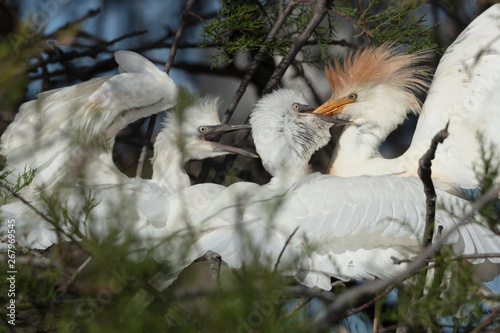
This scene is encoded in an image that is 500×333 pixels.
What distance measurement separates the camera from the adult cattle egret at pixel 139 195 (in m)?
0.79

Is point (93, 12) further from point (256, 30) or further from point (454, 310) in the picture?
point (454, 310)

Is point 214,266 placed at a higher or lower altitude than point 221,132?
higher

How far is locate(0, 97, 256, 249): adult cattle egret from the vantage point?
791 millimetres

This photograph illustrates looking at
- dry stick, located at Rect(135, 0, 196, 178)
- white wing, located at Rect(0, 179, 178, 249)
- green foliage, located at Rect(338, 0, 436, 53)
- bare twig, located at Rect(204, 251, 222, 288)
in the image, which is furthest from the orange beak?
bare twig, located at Rect(204, 251, 222, 288)

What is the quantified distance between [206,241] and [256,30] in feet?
2.86

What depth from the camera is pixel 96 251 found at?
74 cm

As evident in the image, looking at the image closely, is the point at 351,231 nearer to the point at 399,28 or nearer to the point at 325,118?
the point at 325,118

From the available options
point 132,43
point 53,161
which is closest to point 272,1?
point 132,43

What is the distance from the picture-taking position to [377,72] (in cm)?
209

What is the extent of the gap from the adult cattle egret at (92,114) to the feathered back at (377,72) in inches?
25.3

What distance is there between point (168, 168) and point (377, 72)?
0.81 metres

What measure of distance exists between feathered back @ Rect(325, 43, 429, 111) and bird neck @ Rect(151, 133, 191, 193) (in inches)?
25.4

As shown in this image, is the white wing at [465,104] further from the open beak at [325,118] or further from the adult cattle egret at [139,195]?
the adult cattle egret at [139,195]

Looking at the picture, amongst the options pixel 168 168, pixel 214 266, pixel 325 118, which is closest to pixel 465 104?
pixel 325 118
